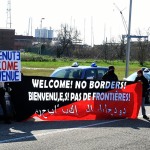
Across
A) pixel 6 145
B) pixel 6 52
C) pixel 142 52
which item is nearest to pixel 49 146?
pixel 6 145

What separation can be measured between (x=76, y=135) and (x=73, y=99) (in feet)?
8.80

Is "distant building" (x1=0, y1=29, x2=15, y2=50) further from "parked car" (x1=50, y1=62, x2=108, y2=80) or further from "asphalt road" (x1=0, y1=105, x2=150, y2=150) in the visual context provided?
"asphalt road" (x1=0, y1=105, x2=150, y2=150)

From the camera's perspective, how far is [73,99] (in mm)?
11875

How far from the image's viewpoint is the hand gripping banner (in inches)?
444

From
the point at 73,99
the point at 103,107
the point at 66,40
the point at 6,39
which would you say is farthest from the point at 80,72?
the point at 66,40

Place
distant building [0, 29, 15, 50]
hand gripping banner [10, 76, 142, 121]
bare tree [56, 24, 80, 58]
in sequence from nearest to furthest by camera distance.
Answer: hand gripping banner [10, 76, 142, 121] → distant building [0, 29, 15, 50] → bare tree [56, 24, 80, 58]

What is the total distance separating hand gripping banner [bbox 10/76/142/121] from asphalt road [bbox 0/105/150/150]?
472mm

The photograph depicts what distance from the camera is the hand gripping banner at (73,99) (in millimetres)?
11289

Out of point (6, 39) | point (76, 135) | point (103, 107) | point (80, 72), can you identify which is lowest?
point (76, 135)

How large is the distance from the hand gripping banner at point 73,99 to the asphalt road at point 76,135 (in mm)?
472

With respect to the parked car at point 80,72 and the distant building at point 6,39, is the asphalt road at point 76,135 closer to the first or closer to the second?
the parked car at point 80,72

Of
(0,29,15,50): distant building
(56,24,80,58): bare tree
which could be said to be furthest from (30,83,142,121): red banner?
(56,24,80,58): bare tree

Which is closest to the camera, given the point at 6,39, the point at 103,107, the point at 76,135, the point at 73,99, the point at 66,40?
the point at 76,135

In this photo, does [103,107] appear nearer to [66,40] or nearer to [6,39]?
[6,39]
